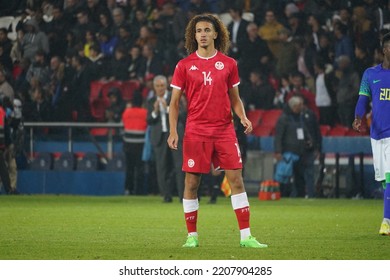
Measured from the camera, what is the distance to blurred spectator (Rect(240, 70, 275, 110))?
2722cm

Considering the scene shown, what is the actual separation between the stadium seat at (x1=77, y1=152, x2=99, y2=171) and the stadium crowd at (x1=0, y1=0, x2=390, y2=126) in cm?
188

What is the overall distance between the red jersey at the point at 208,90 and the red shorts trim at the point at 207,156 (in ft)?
0.23

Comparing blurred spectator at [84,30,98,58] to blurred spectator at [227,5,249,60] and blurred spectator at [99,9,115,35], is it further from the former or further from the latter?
blurred spectator at [227,5,249,60]

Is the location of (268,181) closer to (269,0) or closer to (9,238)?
(269,0)

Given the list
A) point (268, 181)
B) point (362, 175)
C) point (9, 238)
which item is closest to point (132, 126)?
point (268, 181)

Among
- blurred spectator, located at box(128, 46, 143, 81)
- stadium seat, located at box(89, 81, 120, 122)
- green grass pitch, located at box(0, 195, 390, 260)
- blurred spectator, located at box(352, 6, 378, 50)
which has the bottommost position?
green grass pitch, located at box(0, 195, 390, 260)

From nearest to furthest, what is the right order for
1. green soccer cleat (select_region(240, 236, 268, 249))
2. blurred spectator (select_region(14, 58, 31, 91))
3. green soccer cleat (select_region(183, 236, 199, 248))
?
green soccer cleat (select_region(240, 236, 268, 249))
green soccer cleat (select_region(183, 236, 199, 248))
blurred spectator (select_region(14, 58, 31, 91))

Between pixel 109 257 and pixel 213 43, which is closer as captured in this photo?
pixel 109 257

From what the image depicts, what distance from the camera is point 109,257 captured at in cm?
1134

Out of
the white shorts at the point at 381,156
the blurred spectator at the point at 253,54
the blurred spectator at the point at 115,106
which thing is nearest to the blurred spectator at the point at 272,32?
the blurred spectator at the point at 253,54

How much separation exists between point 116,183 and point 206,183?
7.63 feet

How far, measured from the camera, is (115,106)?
28422 millimetres

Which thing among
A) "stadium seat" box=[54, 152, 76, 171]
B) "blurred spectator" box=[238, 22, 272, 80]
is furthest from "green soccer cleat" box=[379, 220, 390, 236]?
"stadium seat" box=[54, 152, 76, 171]
